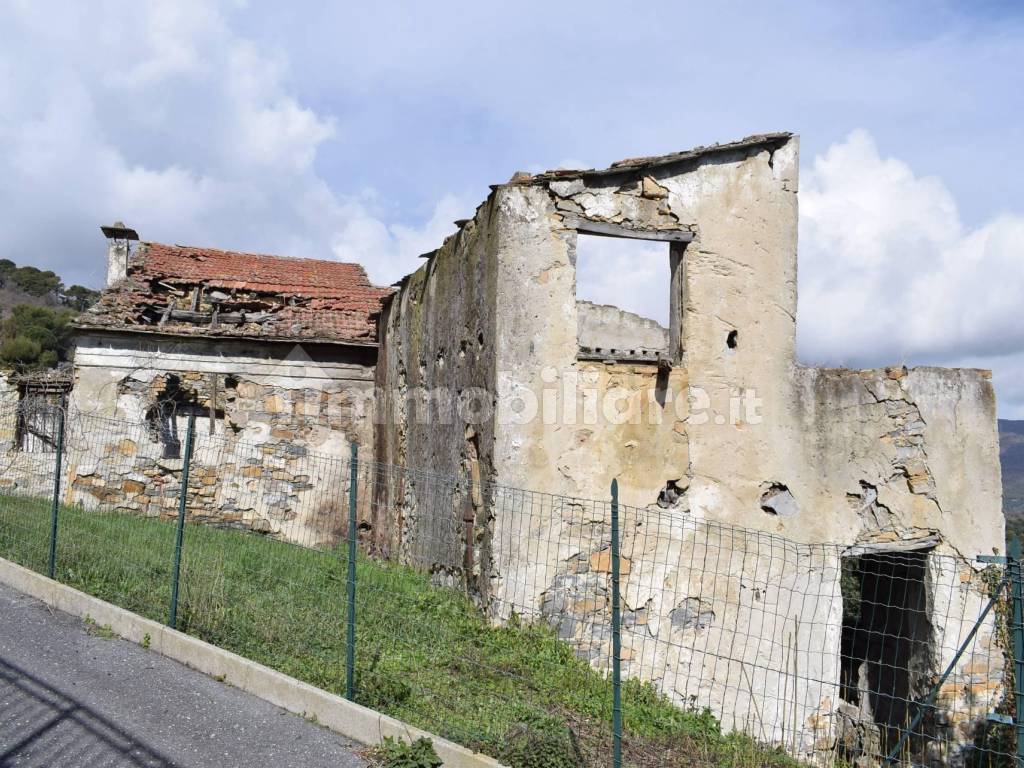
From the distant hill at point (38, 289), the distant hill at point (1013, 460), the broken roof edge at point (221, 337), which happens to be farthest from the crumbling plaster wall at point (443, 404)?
the distant hill at point (1013, 460)

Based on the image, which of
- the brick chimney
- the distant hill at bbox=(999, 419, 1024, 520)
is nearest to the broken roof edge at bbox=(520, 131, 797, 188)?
the brick chimney

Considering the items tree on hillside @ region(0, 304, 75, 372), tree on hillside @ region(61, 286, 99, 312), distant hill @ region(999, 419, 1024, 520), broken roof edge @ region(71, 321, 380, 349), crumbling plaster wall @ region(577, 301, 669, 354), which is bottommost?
distant hill @ region(999, 419, 1024, 520)

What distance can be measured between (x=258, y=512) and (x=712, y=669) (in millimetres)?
7969

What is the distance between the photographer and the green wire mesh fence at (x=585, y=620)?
5.68 metres

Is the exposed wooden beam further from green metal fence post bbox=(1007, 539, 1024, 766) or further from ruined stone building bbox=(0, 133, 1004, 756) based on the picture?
green metal fence post bbox=(1007, 539, 1024, 766)

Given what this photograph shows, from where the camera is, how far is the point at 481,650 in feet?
21.4

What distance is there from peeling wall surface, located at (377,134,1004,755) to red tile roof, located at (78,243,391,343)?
560cm

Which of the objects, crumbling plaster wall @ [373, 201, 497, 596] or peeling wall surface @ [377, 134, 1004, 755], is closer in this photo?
peeling wall surface @ [377, 134, 1004, 755]

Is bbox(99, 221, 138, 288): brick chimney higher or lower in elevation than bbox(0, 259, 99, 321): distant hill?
lower

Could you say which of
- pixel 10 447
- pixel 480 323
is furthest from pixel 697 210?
pixel 10 447

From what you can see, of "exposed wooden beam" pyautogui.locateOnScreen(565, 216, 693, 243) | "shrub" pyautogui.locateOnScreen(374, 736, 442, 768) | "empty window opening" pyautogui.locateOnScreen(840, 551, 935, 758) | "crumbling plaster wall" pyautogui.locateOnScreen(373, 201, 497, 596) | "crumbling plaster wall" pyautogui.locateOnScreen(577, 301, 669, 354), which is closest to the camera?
"shrub" pyautogui.locateOnScreen(374, 736, 442, 768)

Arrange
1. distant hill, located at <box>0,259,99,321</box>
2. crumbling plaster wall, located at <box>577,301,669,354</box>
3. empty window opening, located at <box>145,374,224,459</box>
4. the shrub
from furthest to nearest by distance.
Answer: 1. distant hill, located at <box>0,259,99,321</box>
2. crumbling plaster wall, located at <box>577,301,669,354</box>
3. empty window opening, located at <box>145,374,224,459</box>
4. the shrub

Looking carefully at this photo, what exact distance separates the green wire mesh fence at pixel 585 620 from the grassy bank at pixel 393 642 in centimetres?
2

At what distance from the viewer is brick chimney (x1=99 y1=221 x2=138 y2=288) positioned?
1455 cm
